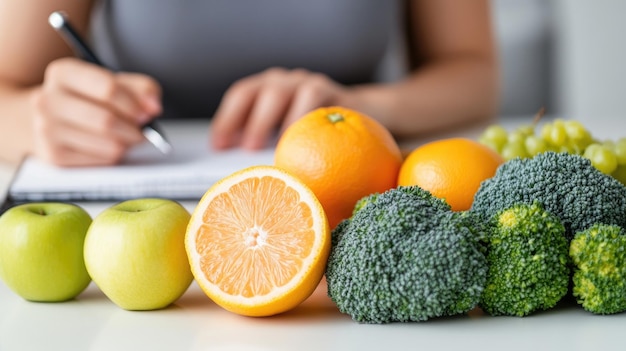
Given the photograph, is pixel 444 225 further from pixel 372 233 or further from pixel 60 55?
pixel 60 55

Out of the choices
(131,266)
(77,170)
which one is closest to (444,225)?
(131,266)

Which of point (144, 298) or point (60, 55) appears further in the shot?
point (60, 55)

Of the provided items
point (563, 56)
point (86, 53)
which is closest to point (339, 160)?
point (86, 53)

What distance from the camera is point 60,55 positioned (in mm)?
1801

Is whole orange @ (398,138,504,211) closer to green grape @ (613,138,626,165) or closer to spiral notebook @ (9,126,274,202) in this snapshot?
green grape @ (613,138,626,165)

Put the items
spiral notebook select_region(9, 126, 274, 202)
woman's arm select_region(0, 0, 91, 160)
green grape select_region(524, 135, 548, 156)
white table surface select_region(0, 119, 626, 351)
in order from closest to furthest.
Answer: white table surface select_region(0, 119, 626, 351) → green grape select_region(524, 135, 548, 156) → spiral notebook select_region(9, 126, 274, 202) → woman's arm select_region(0, 0, 91, 160)

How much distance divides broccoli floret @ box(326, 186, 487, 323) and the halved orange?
0.03 metres

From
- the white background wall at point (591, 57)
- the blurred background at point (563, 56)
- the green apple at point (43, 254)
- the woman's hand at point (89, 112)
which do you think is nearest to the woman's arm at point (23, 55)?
the woman's hand at point (89, 112)

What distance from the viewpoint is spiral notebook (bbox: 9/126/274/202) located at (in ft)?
3.66

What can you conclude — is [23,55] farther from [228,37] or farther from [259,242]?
[259,242]

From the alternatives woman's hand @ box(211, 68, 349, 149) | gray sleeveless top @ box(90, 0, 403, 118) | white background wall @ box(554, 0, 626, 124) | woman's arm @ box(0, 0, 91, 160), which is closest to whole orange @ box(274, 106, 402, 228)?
woman's hand @ box(211, 68, 349, 149)

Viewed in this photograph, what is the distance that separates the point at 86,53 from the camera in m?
1.46

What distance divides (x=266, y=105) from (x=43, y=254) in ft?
2.74

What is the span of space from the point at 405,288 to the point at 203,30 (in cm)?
131
